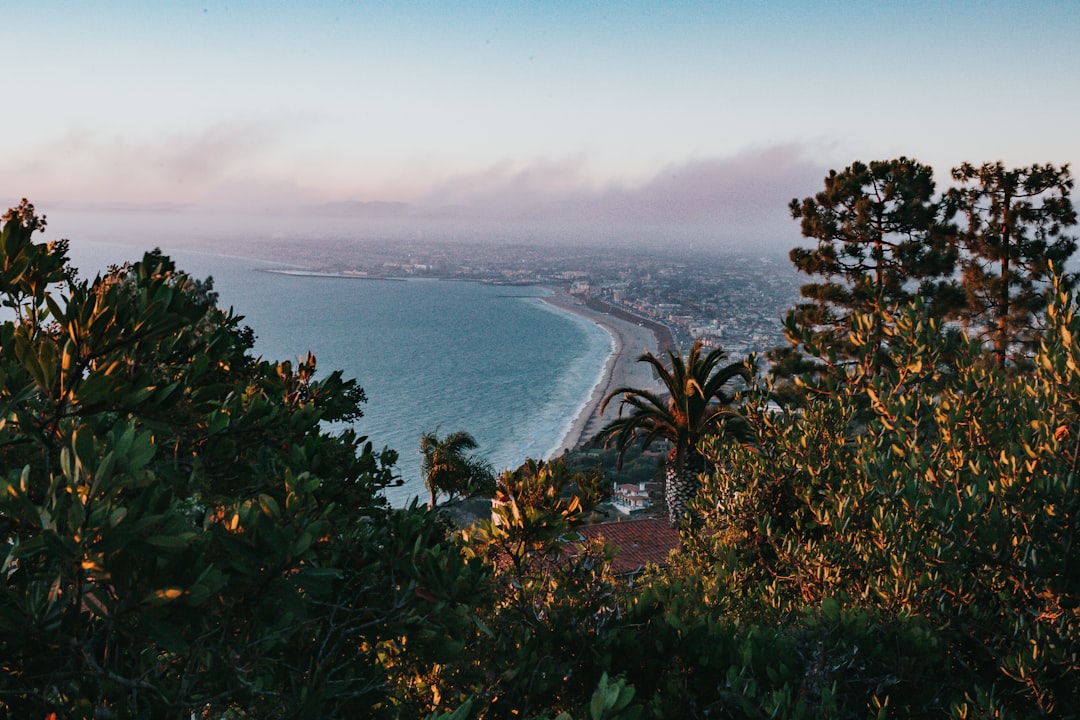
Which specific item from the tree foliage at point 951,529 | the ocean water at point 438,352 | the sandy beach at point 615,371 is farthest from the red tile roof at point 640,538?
the tree foliage at point 951,529

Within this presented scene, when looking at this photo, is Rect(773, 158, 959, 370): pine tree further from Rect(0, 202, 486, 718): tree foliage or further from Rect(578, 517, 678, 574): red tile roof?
Rect(0, 202, 486, 718): tree foliage

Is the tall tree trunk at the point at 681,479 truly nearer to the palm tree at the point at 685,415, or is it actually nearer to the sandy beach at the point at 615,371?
the palm tree at the point at 685,415

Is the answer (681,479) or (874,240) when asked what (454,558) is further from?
(874,240)

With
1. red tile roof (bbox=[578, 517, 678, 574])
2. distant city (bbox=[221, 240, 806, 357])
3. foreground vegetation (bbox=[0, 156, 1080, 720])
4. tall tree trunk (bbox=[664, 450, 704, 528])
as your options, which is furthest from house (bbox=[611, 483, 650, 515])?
foreground vegetation (bbox=[0, 156, 1080, 720])

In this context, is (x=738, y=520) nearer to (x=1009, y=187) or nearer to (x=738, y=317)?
(x=1009, y=187)

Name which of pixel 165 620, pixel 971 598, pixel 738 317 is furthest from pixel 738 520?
pixel 738 317

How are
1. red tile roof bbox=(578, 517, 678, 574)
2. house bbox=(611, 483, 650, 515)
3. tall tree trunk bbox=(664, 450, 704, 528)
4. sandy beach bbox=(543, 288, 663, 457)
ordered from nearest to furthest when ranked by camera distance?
tall tree trunk bbox=(664, 450, 704, 528) < red tile roof bbox=(578, 517, 678, 574) < house bbox=(611, 483, 650, 515) < sandy beach bbox=(543, 288, 663, 457)
